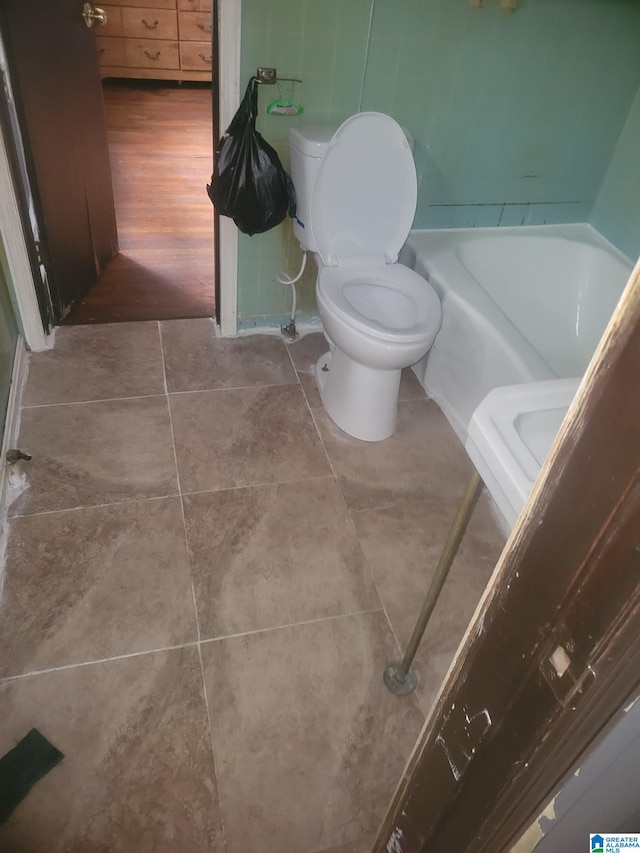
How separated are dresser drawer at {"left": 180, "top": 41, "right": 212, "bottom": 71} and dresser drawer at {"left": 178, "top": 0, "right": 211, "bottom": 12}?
8.8 inches

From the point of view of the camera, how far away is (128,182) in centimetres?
367

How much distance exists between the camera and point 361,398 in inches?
83.3

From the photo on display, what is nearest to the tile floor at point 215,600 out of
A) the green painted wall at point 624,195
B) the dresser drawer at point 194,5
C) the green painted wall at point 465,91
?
the green painted wall at point 465,91

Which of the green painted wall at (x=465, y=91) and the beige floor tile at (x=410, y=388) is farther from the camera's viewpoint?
the beige floor tile at (x=410, y=388)

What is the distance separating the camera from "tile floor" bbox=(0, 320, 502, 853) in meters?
1.30

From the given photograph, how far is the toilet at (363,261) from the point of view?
6.42 ft

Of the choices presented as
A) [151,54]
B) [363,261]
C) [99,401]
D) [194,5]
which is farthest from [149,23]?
[99,401]

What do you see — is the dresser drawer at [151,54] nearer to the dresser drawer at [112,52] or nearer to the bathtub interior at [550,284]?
the dresser drawer at [112,52]

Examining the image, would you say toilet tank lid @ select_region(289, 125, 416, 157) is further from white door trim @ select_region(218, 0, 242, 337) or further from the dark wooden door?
the dark wooden door

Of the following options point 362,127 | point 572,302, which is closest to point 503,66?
point 362,127

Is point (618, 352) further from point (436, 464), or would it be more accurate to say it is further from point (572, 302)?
point (572, 302)

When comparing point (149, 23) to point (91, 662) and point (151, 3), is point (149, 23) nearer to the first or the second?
point (151, 3)

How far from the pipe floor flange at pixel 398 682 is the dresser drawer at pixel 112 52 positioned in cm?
475

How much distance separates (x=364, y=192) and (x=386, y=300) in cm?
36
